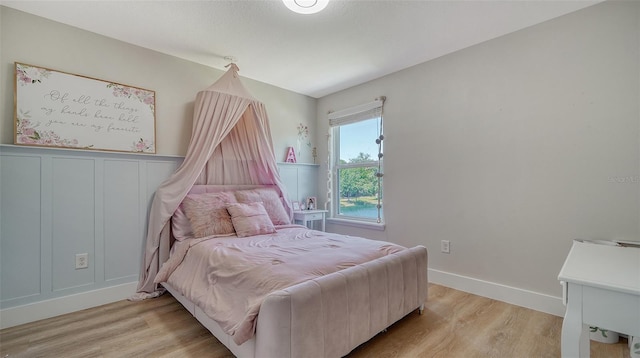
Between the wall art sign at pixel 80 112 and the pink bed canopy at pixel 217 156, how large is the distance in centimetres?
43

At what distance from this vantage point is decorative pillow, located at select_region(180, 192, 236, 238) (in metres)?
2.47

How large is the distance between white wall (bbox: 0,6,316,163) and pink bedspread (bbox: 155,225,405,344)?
1.24 m

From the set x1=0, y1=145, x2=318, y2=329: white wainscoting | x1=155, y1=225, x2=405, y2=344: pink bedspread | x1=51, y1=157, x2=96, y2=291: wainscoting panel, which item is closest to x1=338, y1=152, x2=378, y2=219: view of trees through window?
x1=155, y1=225, x2=405, y2=344: pink bedspread

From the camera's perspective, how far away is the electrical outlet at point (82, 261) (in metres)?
2.27

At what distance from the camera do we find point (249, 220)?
8.50 feet

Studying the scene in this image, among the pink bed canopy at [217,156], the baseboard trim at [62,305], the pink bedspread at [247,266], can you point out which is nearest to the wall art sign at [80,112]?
the pink bed canopy at [217,156]

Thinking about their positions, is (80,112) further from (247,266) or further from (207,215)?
(247,266)

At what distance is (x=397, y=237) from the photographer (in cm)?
321

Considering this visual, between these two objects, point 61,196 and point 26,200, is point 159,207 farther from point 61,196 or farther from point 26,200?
point 26,200

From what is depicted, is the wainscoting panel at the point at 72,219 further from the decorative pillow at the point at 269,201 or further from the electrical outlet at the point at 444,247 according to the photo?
the electrical outlet at the point at 444,247

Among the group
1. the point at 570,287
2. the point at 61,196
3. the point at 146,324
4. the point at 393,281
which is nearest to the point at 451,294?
the point at 393,281

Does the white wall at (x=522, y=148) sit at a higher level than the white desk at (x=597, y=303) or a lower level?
higher

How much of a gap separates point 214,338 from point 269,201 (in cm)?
148

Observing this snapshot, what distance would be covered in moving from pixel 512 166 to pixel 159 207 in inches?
127
